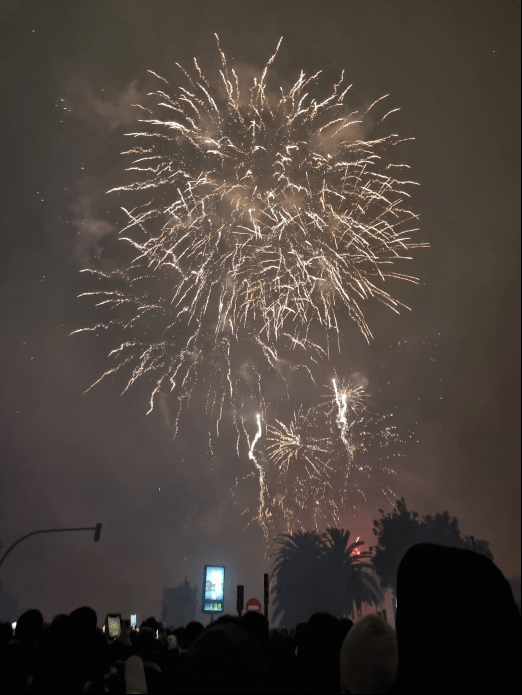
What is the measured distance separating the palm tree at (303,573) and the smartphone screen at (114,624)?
47842 millimetres

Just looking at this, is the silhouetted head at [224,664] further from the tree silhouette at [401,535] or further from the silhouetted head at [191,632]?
the tree silhouette at [401,535]

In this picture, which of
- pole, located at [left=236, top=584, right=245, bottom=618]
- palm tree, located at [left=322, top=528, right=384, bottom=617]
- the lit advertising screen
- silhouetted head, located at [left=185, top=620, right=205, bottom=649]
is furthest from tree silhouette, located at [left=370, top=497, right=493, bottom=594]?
silhouetted head, located at [left=185, top=620, right=205, bottom=649]

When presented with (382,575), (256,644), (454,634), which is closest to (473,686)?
(454,634)

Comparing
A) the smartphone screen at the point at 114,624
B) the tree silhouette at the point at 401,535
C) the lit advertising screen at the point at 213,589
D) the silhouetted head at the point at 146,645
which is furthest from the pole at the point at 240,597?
the tree silhouette at the point at 401,535

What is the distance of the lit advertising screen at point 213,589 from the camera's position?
83.7 feet

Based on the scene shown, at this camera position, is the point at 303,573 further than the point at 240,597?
Yes

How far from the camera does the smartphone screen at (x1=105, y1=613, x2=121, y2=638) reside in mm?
12992

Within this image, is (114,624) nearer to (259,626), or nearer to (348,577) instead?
(259,626)

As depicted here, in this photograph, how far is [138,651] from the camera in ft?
19.2

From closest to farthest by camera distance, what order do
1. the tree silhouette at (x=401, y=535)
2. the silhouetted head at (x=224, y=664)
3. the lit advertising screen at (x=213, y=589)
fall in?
the silhouetted head at (x=224, y=664) → the lit advertising screen at (x=213, y=589) → the tree silhouette at (x=401, y=535)

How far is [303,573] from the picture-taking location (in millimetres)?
58312

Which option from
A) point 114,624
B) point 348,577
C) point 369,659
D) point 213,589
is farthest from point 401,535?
point 369,659

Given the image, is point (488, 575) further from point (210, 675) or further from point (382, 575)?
point (382, 575)

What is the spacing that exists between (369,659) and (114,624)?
44.5 ft
